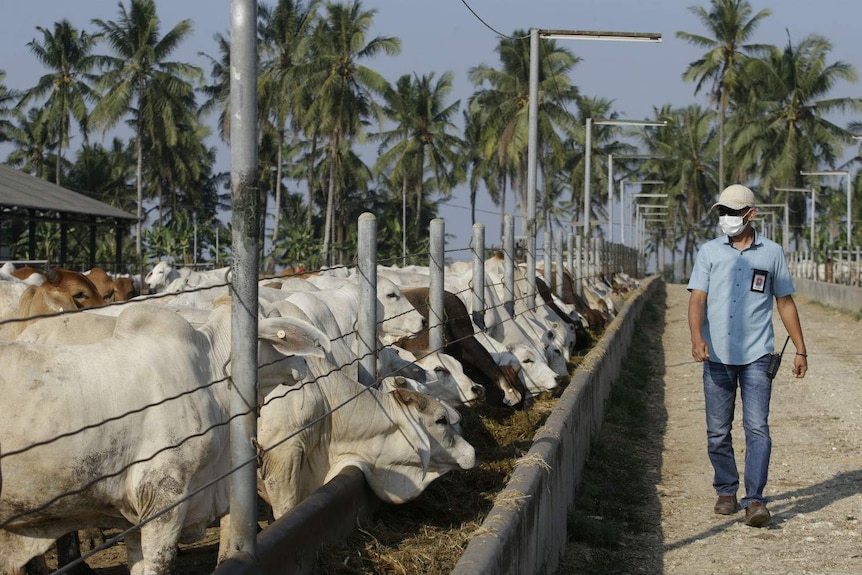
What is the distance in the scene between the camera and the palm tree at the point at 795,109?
60.2 metres

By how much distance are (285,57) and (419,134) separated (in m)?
12.2

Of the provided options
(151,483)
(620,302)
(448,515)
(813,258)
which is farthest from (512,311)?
(813,258)

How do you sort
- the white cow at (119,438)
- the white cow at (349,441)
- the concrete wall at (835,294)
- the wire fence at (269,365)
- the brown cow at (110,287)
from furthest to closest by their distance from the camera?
the concrete wall at (835,294) < the brown cow at (110,287) < the white cow at (349,441) < the white cow at (119,438) < the wire fence at (269,365)

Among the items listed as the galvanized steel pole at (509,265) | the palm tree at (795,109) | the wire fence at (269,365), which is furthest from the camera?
the palm tree at (795,109)

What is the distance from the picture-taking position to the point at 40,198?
2898 cm

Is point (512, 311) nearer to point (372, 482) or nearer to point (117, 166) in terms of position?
point (372, 482)

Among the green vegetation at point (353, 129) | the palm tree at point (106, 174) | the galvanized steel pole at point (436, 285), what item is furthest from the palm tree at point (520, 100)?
the galvanized steel pole at point (436, 285)

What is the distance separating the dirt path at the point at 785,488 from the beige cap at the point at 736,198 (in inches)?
77.3

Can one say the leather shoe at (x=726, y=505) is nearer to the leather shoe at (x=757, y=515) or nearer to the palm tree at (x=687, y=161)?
the leather shoe at (x=757, y=515)

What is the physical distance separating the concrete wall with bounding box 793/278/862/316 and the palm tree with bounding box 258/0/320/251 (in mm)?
22614

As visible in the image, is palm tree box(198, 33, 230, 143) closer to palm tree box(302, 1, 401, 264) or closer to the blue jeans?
palm tree box(302, 1, 401, 264)

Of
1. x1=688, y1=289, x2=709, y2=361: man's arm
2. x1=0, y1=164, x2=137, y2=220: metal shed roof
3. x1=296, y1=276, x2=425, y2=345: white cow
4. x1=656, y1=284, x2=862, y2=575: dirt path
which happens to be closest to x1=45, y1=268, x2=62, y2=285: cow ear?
x1=296, y1=276, x2=425, y2=345: white cow

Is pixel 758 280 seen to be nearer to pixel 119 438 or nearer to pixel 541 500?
pixel 541 500

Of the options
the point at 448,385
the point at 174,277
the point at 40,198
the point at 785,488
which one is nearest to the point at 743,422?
the point at 785,488
